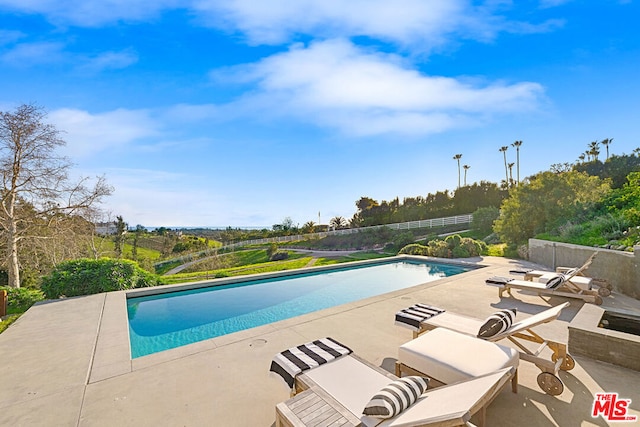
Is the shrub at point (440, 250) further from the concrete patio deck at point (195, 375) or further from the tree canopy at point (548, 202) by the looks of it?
the concrete patio deck at point (195, 375)

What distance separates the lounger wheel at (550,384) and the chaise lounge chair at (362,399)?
0.95 metres

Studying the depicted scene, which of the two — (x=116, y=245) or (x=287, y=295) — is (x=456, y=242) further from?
(x=116, y=245)

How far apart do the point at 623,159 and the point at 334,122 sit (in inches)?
1327

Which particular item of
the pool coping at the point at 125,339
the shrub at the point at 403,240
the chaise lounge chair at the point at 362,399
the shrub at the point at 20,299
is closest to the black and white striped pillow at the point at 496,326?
the chaise lounge chair at the point at 362,399

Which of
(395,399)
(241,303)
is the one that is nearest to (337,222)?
(241,303)

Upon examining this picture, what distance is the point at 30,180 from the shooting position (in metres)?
10.9

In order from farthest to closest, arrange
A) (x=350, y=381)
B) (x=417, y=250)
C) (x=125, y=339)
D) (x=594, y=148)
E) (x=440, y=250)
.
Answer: (x=594, y=148), (x=417, y=250), (x=440, y=250), (x=125, y=339), (x=350, y=381)

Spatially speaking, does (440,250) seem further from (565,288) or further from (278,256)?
(278,256)

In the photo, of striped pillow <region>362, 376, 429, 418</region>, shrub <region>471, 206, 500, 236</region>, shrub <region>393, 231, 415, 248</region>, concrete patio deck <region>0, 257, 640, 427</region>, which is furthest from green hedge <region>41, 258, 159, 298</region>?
shrub <region>471, 206, 500, 236</region>

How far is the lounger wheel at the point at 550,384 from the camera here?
2631mm

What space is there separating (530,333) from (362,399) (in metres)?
2.41

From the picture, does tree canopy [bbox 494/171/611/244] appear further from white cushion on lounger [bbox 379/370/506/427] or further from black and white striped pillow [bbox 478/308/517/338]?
white cushion on lounger [bbox 379/370/506/427]

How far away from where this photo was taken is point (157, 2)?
22.2ft

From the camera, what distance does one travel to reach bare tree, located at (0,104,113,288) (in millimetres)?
10258
